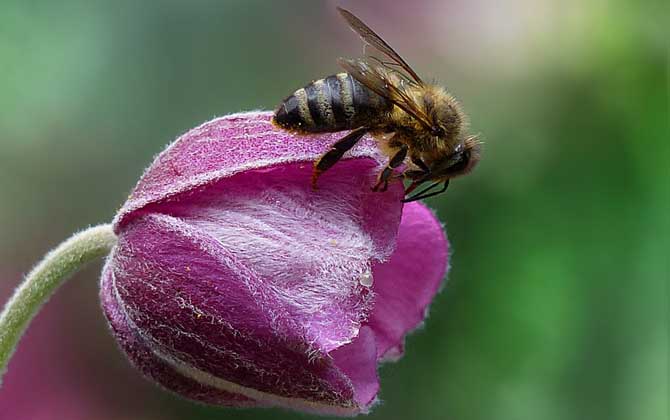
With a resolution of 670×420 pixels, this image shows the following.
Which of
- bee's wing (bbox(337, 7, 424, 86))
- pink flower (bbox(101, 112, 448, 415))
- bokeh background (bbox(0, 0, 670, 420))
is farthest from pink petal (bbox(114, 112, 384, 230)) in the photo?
bokeh background (bbox(0, 0, 670, 420))

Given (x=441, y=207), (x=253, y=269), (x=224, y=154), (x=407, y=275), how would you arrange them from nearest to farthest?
(x=253, y=269)
(x=224, y=154)
(x=407, y=275)
(x=441, y=207)

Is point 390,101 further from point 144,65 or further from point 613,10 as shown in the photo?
point 613,10

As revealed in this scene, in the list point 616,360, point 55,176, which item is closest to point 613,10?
point 616,360

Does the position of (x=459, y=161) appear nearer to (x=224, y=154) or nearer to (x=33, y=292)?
(x=224, y=154)

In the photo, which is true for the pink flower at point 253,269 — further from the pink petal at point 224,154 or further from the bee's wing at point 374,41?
the bee's wing at point 374,41

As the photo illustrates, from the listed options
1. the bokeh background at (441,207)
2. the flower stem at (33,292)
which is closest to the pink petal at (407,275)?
the flower stem at (33,292)

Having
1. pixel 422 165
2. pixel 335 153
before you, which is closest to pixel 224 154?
pixel 335 153
